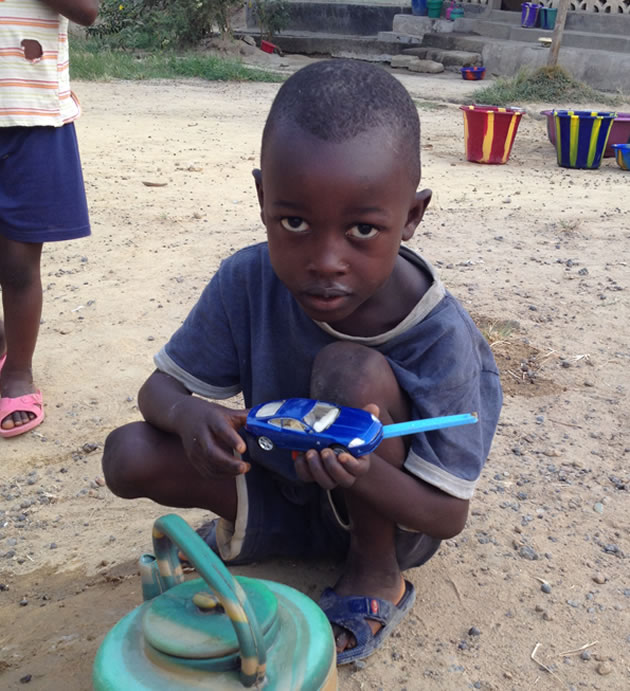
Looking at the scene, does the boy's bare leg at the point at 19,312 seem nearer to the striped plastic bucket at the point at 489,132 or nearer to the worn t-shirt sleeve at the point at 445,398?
the worn t-shirt sleeve at the point at 445,398

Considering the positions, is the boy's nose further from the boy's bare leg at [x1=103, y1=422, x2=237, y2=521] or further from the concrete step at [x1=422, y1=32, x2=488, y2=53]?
the concrete step at [x1=422, y1=32, x2=488, y2=53]

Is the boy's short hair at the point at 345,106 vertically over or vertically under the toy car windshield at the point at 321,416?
over

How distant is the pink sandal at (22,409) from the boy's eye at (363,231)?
1.54m

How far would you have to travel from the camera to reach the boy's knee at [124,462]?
1613 millimetres

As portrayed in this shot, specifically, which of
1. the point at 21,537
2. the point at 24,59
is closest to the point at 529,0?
the point at 24,59

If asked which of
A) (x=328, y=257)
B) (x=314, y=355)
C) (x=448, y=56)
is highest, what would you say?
(x=328, y=257)

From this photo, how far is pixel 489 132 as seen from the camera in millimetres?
6020

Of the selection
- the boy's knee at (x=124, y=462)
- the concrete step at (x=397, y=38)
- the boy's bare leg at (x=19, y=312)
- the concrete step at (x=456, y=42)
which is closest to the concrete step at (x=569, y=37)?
the concrete step at (x=456, y=42)

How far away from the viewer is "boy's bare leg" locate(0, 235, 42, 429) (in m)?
2.47

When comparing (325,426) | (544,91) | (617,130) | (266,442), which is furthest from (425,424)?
(544,91)

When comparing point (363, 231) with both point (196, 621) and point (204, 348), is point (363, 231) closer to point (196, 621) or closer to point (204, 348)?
point (204, 348)

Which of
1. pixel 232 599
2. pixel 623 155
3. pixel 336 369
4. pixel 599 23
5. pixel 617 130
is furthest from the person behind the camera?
pixel 599 23

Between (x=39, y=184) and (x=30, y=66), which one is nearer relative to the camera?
(x=30, y=66)

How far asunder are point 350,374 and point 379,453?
0.17 metres
